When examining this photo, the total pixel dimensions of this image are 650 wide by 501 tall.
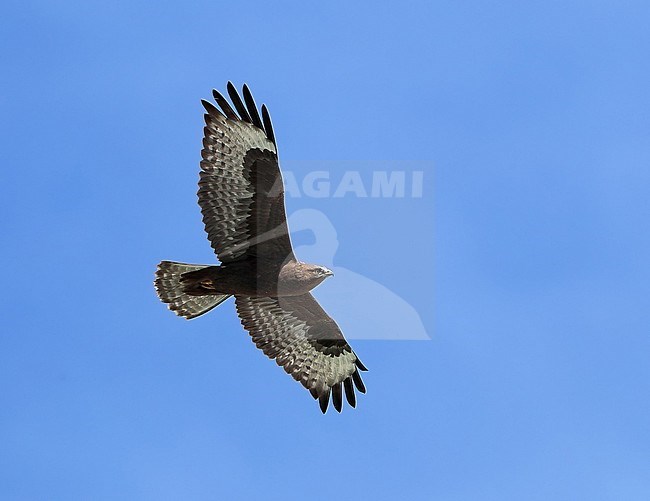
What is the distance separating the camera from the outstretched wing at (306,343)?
16312 millimetres

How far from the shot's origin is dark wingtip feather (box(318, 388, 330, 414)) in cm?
1650

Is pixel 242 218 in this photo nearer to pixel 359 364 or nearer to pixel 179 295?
pixel 179 295

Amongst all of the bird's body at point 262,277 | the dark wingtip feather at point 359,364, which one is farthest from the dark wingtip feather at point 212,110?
the dark wingtip feather at point 359,364

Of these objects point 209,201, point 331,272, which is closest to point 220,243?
point 209,201

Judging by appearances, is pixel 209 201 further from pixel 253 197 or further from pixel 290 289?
pixel 290 289

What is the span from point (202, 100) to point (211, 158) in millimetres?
783

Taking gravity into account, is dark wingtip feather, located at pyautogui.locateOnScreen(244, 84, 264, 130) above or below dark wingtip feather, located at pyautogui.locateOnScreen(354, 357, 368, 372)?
above

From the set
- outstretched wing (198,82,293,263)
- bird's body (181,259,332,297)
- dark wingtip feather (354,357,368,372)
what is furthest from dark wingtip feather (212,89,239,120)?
dark wingtip feather (354,357,368,372)

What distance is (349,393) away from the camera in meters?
16.6

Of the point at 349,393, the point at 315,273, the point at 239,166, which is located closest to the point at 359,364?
the point at 349,393

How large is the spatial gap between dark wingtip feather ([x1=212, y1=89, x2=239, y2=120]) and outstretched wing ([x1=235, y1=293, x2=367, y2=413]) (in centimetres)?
278

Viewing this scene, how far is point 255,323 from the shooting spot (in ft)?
53.6

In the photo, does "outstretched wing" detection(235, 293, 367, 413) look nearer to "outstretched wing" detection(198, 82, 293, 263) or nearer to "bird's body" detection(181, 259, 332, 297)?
"bird's body" detection(181, 259, 332, 297)

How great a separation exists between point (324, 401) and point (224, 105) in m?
4.62
